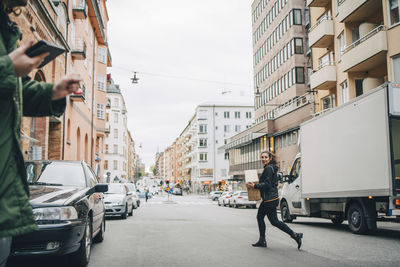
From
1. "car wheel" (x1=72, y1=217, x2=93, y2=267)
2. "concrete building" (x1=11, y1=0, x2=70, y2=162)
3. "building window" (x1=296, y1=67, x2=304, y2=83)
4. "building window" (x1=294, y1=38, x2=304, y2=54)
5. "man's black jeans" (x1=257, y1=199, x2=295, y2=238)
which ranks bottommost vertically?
"car wheel" (x1=72, y1=217, x2=93, y2=267)

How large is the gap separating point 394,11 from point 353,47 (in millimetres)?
4930

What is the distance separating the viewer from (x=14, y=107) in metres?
1.99

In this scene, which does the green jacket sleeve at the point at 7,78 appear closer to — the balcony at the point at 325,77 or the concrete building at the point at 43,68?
the concrete building at the point at 43,68

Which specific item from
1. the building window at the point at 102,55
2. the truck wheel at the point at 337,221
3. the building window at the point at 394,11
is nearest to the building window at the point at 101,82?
the building window at the point at 102,55

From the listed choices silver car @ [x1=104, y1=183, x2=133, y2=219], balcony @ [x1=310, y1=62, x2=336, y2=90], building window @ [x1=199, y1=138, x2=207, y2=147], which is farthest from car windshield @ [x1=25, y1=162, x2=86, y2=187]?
building window @ [x1=199, y1=138, x2=207, y2=147]

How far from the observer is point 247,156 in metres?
55.3

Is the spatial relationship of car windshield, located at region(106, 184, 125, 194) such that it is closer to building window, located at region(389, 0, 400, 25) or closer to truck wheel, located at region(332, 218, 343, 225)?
truck wheel, located at region(332, 218, 343, 225)

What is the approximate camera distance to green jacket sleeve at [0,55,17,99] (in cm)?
180

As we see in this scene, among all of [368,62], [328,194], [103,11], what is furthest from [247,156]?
[328,194]

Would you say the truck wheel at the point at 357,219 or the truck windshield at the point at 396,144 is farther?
the truck wheel at the point at 357,219

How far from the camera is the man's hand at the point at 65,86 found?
2158mm

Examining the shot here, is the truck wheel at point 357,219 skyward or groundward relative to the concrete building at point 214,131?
groundward

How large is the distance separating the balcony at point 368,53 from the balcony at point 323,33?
139 inches

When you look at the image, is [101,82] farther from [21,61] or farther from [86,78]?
[21,61]
